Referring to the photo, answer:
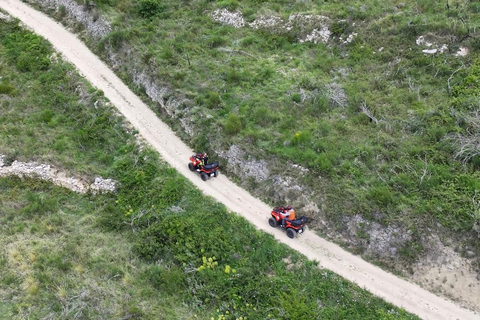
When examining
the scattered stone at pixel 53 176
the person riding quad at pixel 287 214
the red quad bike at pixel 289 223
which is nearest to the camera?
the red quad bike at pixel 289 223

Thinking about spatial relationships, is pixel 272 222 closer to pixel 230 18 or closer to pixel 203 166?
pixel 203 166

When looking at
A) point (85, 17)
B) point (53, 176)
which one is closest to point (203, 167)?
point (53, 176)

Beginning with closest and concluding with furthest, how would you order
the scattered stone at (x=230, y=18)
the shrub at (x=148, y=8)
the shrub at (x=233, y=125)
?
the shrub at (x=233, y=125) → the scattered stone at (x=230, y=18) → the shrub at (x=148, y=8)

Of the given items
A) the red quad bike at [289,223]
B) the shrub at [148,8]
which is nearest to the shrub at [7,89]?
the shrub at [148,8]

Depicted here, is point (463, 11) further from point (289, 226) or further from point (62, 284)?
point (62, 284)

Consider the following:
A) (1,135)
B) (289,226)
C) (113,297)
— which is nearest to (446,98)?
(289,226)

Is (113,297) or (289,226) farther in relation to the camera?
(289,226)

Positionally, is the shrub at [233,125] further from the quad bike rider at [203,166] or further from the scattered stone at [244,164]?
the quad bike rider at [203,166]

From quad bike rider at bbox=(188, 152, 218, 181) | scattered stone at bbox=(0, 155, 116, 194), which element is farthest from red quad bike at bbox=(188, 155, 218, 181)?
scattered stone at bbox=(0, 155, 116, 194)
